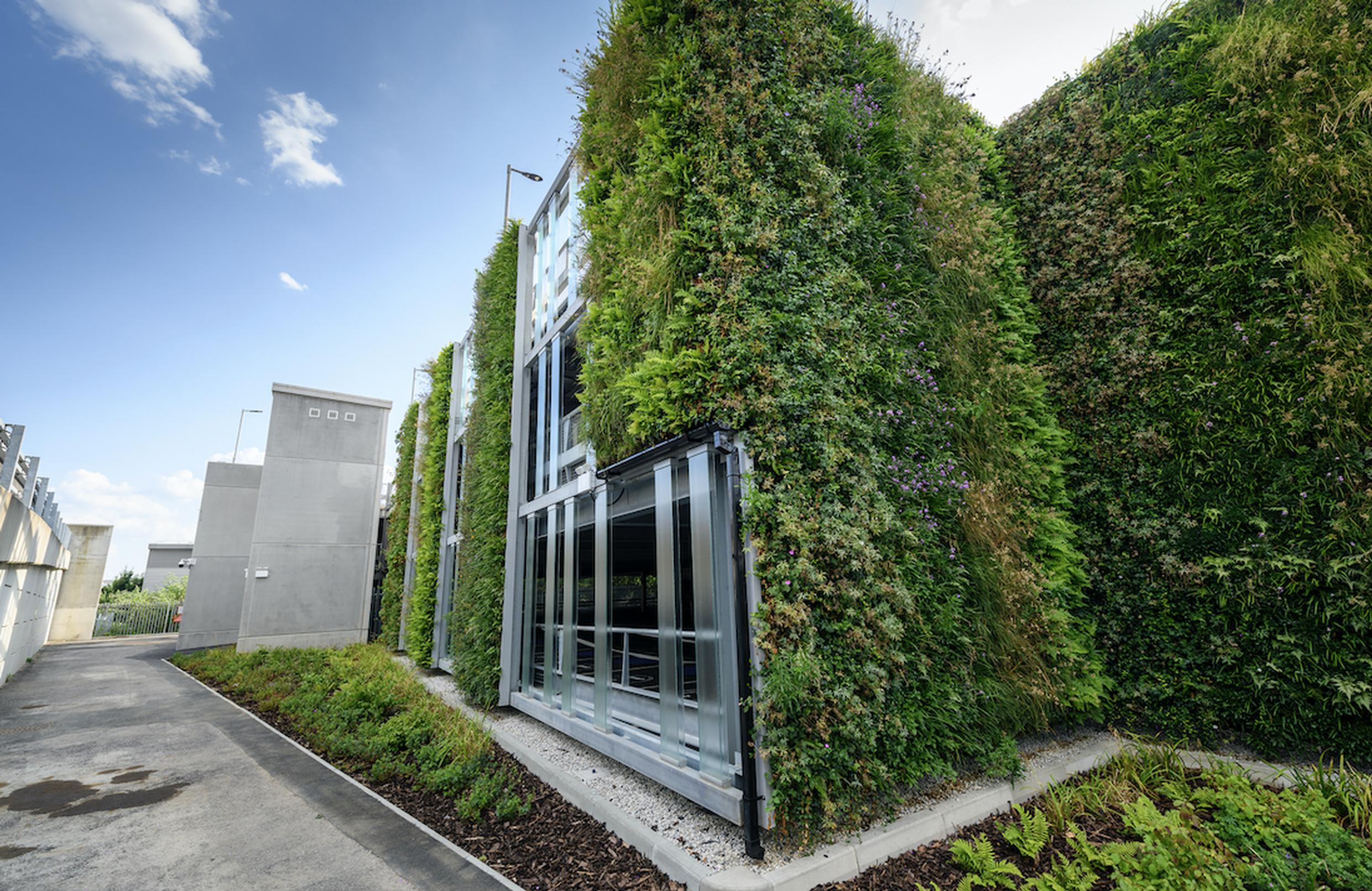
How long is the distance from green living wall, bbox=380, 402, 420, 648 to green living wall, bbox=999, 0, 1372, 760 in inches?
583

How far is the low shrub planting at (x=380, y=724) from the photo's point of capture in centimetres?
527

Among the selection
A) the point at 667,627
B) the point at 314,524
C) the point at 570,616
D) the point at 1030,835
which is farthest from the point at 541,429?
the point at 314,524

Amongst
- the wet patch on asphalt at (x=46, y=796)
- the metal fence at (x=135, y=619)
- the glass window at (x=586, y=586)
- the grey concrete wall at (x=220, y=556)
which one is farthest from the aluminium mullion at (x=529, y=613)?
the metal fence at (x=135, y=619)

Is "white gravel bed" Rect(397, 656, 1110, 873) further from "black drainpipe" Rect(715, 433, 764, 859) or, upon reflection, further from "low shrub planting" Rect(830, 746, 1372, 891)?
"low shrub planting" Rect(830, 746, 1372, 891)

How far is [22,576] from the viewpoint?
12.7 metres

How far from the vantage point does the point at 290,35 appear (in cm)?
900

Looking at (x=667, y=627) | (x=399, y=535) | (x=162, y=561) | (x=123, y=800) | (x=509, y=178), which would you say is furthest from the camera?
(x=162, y=561)

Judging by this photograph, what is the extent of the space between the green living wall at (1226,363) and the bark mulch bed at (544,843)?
18.1 feet

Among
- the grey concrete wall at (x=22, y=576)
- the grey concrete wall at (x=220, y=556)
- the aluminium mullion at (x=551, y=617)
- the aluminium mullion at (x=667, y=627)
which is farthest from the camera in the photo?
the grey concrete wall at (x=220, y=556)

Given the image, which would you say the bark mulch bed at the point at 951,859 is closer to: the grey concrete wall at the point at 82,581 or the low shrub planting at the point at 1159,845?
the low shrub planting at the point at 1159,845

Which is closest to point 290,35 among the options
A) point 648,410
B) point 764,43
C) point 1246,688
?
point 764,43

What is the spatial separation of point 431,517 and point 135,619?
81.1 feet

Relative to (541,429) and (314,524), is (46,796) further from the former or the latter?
(314,524)

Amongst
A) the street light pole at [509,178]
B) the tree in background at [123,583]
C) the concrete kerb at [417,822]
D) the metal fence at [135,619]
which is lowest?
the concrete kerb at [417,822]
